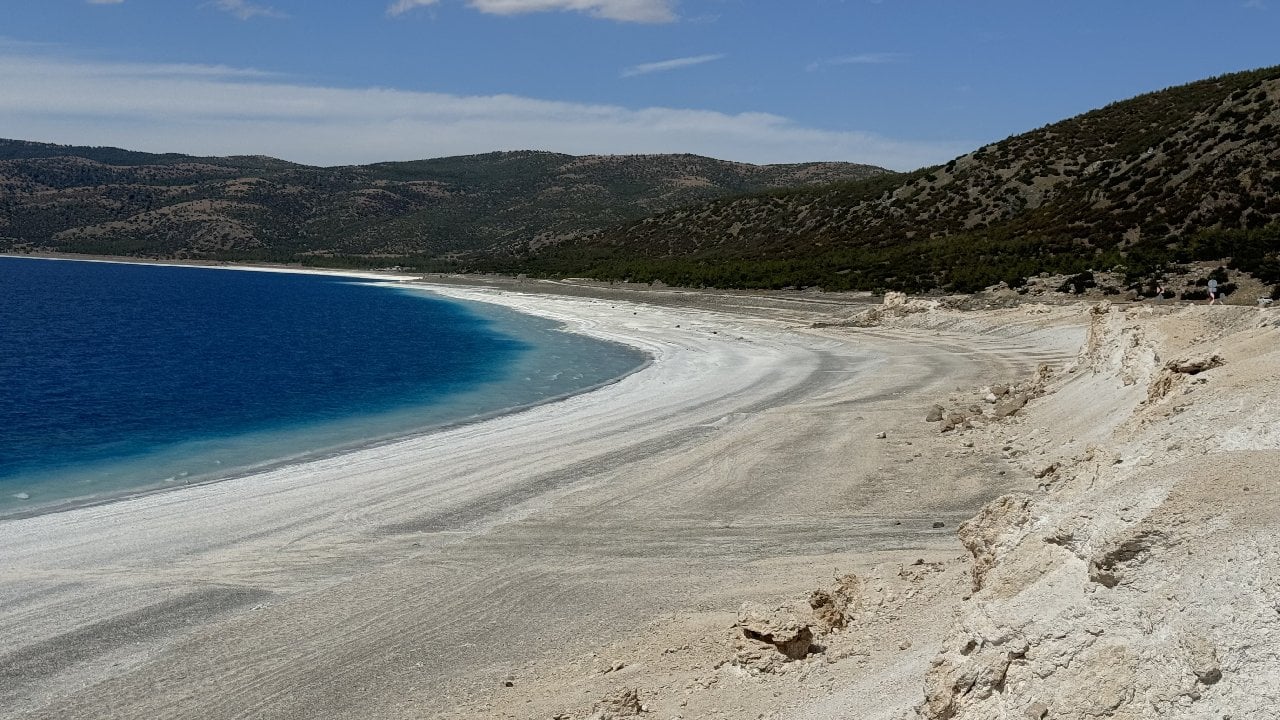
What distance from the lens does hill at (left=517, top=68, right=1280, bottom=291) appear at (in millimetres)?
46875

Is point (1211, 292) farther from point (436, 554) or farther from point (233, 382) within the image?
point (233, 382)

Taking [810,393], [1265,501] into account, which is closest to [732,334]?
[810,393]

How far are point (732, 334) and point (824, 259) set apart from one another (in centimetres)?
2848

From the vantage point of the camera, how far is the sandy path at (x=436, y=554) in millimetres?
8688

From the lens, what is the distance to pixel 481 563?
11.6 meters

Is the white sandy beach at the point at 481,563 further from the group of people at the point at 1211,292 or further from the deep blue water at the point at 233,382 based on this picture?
the group of people at the point at 1211,292

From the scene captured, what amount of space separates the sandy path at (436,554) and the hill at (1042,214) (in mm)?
25765

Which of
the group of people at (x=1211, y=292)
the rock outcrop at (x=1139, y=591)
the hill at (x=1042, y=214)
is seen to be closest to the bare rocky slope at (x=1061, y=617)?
the rock outcrop at (x=1139, y=591)

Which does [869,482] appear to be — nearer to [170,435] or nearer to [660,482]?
[660,482]

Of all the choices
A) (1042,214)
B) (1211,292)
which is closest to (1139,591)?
(1211,292)

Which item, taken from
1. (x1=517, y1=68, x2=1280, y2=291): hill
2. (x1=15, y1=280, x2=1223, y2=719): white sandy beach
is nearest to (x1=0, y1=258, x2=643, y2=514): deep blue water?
(x1=15, y1=280, x2=1223, y2=719): white sandy beach

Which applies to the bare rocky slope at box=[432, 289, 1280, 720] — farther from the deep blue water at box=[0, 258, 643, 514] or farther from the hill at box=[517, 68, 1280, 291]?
the hill at box=[517, 68, 1280, 291]

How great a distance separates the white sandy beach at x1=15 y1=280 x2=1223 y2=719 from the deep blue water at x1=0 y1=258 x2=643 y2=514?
3.57 m

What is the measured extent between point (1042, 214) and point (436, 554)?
6084 cm
